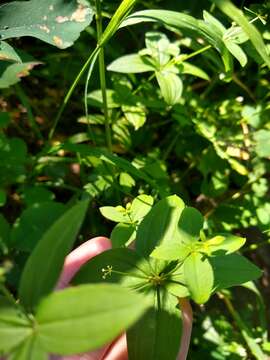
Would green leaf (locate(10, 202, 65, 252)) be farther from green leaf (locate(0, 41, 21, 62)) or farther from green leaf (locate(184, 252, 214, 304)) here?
green leaf (locate(184, 252, 214, 304))

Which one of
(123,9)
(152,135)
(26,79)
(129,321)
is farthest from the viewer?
(26,79)

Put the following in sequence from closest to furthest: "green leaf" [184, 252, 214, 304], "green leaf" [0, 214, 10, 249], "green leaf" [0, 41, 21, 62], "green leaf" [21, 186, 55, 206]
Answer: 1. "green leaf" [184, 252, 214, 304]
2. "green leaf" [0, 41, 21, 62]
3. "green leaf" [0, 214, 10, 249]
4. "green leaf" [21, 186, 55, 206]

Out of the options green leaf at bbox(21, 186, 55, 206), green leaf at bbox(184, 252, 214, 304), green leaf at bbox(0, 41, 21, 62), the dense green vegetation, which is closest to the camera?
the dense green vegetation

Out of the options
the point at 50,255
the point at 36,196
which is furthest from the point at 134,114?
the point at 50,255

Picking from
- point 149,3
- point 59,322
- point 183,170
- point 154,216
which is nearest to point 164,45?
point 149,3

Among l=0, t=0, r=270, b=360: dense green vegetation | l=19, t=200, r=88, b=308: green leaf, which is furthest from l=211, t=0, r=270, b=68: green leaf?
l=19, t=200, r=88, b=308: green leaf

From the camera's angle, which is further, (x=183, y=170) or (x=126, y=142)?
(x=183, y=170)

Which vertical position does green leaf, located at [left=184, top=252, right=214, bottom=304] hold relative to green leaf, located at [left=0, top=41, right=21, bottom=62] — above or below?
below

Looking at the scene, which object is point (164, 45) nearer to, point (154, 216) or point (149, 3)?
point (149, 3)
